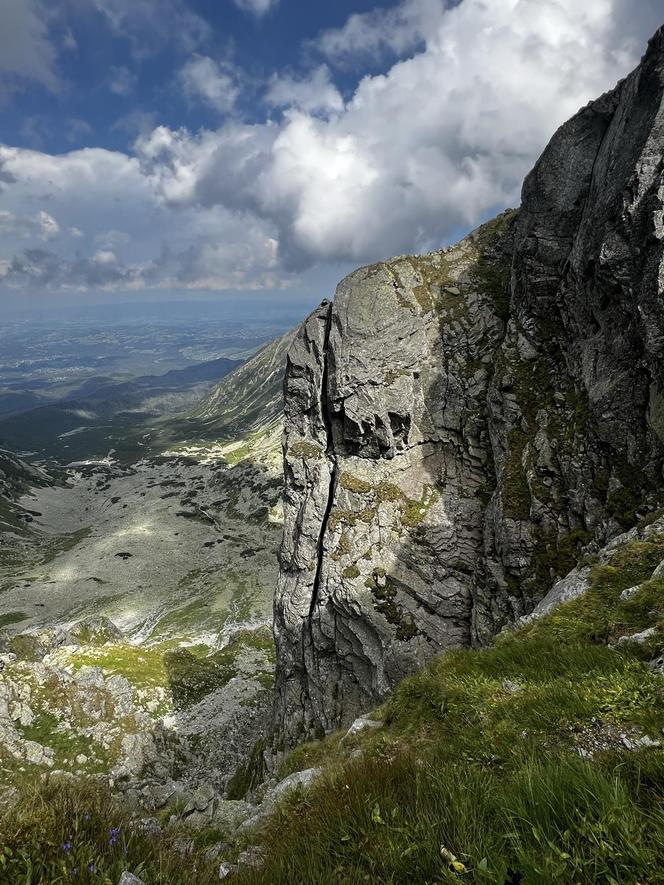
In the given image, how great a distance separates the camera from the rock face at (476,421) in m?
24.8

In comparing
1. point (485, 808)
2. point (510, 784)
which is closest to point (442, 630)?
point (510, 784)

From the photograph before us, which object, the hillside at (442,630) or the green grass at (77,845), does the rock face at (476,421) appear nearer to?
the hillside at (442,630)

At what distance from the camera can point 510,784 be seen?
3.74 metres

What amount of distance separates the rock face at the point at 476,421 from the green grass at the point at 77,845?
80.3 feet

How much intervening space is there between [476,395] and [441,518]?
39.0 ft

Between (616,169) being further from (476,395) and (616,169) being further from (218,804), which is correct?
(218,804)

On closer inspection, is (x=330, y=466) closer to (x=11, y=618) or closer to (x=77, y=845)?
(x=77, y=845)

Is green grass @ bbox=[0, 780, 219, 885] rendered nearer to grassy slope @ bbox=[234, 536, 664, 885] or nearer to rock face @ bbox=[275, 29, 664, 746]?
grassy slope @ bbox=[234, 536, 664, 885]

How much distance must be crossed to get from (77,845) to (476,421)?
37163 millimetres

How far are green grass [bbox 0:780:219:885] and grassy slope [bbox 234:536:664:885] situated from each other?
982 mm

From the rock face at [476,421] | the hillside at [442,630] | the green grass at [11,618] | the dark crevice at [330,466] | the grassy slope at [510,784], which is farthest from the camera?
the green grass at [11,618]

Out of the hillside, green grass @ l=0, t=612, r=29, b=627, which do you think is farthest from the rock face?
green grass @ l=0, t=612, r=29, b=627

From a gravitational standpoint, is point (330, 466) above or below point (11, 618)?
above

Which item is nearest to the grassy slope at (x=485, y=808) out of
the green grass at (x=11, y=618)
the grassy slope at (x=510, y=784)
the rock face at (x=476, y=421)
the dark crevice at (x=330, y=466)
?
the grassy slope at (x=510, y=784)
